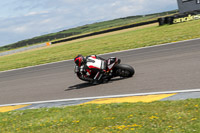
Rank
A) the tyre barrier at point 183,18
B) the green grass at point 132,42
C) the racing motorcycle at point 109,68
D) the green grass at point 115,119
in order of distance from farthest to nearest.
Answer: the tyre barrier at point 183,18 < the green grass at point 132,42 < the racing motorcycle at point 109,68 < the green grass at point 115,119

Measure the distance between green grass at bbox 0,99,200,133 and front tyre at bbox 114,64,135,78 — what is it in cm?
331

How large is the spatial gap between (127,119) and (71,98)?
4.25 metres

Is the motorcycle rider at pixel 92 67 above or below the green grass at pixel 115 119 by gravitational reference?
above

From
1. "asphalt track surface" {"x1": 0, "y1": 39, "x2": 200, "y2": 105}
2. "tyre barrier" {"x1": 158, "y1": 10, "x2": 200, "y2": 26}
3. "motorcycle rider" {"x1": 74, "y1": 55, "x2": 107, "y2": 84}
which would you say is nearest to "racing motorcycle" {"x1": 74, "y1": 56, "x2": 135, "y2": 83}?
"motorcycle rider" {"x1": 74, "y1": 55, "x2": 107, "y2": 84}

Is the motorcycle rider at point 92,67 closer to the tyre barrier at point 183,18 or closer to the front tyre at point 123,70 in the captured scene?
the front tyre at point 123,70

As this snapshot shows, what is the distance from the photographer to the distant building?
43562 millimetres

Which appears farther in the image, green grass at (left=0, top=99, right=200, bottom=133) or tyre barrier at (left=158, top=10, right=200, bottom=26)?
tyre barrier at (left=158, top=10, right=200, bottom=26)

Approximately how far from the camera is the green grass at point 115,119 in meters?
4.89

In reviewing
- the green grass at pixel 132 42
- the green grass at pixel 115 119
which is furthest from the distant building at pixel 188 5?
the green grass at pixel 115 119

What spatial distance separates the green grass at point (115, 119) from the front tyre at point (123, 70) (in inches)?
130

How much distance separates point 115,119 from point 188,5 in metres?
42.2

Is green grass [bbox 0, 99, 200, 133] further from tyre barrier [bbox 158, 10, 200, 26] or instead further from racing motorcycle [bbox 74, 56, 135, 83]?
tyre barrier [bbox 158, 10, 200, 26]

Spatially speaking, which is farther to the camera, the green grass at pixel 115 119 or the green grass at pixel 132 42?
the green grass at pixel 132 42

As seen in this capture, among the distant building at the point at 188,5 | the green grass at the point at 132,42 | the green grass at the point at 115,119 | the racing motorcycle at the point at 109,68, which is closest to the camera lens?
the green grass at the point at 115,119
